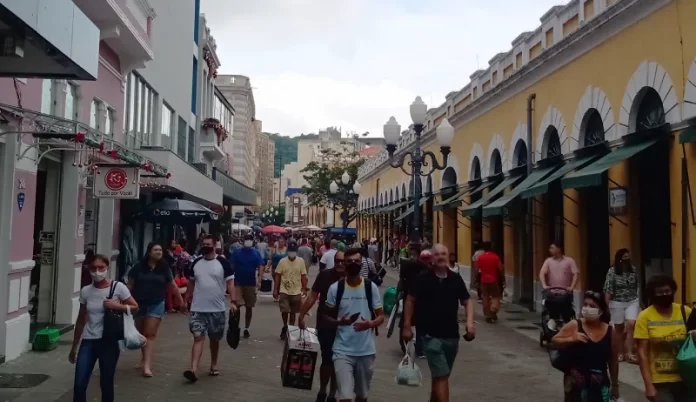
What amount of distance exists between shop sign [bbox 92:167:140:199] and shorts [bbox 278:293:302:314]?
10.8ft

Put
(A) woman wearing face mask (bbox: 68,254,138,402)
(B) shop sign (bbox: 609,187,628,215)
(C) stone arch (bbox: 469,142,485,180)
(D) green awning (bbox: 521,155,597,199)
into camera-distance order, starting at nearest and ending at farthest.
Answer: (A) woman wearing face mask (bbox: 68,254,138,402) < (B) shop sign (bbox: 609,187,628,215) < (D) green awning (bbox: 521,155,597,199) < (C) stone arch (bbox: 469,142,485,180)

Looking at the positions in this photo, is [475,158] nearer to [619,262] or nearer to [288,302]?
[288,302]

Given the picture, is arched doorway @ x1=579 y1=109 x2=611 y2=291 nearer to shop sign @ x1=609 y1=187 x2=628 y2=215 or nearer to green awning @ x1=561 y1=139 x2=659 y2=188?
shop sign @ x1=609 y1=187 x2=628 y2=215

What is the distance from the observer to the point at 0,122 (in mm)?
9008

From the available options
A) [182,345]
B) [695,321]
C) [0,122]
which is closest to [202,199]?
[182,345]

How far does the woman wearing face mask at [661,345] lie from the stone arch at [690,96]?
18.6ft

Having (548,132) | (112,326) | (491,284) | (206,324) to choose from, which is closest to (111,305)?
(112,326)

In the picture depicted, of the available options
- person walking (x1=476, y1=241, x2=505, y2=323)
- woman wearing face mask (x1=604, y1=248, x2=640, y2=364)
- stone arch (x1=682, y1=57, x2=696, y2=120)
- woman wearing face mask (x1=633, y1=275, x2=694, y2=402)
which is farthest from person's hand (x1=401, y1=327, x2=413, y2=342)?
person walking (x1=476, y1=241, x2=505, y2=323)

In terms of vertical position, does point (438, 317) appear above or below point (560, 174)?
below

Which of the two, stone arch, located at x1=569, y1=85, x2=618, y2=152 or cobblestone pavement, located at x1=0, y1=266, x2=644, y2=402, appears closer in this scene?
cobblestone pavement, located at x1=0, y1=266, x2=644, y2=402

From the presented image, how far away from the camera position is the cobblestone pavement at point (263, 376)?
799 cm

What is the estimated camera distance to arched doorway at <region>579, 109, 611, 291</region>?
565 inches

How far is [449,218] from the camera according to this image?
2667cm

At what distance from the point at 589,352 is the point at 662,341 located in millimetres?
614
